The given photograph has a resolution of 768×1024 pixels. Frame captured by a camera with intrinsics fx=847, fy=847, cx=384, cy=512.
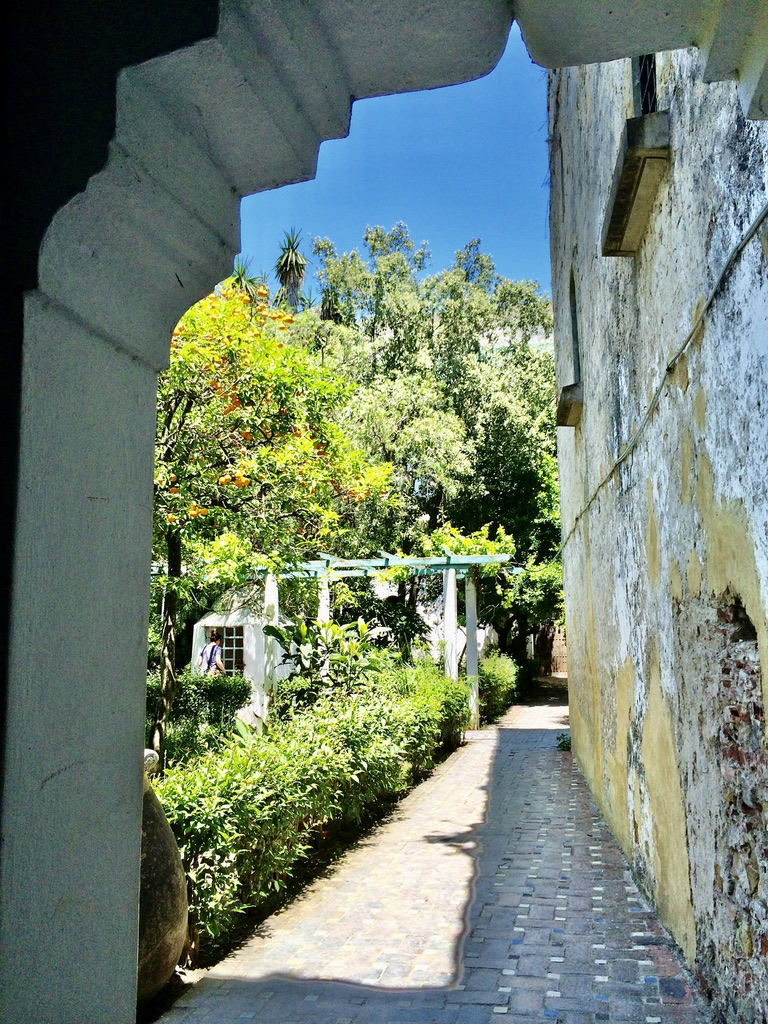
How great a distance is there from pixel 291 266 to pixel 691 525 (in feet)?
80.8

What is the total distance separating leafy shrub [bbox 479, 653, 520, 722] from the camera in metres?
17.7

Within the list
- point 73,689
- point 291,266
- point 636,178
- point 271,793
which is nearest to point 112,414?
point 73,689

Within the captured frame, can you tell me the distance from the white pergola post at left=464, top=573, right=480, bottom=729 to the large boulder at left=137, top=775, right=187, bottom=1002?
1163cm

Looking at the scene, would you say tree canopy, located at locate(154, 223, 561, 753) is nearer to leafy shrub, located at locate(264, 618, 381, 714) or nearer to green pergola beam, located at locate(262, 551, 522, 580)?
green pergola beam, located at locate(262, 551, 522, 580)

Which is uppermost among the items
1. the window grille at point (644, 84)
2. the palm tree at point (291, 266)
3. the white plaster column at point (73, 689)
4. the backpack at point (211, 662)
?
the palm tree at point (291, 266)

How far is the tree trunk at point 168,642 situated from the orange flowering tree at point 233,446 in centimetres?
2

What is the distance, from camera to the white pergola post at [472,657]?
1571cm

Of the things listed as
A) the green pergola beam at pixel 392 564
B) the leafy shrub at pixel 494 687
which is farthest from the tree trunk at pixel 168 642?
the leafy shrub at pixel 494 687

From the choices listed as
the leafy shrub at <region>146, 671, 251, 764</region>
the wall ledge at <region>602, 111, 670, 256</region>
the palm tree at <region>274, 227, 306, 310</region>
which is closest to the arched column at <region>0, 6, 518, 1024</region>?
the wall ledge at <region>602, 111, 670, 256</region>

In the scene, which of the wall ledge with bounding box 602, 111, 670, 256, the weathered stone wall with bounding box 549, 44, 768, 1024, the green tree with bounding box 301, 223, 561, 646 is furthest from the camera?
the green tree with bounding box 301, 223, 561, 646

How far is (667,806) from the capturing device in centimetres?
475

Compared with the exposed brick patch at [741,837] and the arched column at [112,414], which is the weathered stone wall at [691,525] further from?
the arched column at [112,414]

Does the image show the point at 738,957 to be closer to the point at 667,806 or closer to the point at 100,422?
the point at 667,806

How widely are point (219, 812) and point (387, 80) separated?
4116mm
